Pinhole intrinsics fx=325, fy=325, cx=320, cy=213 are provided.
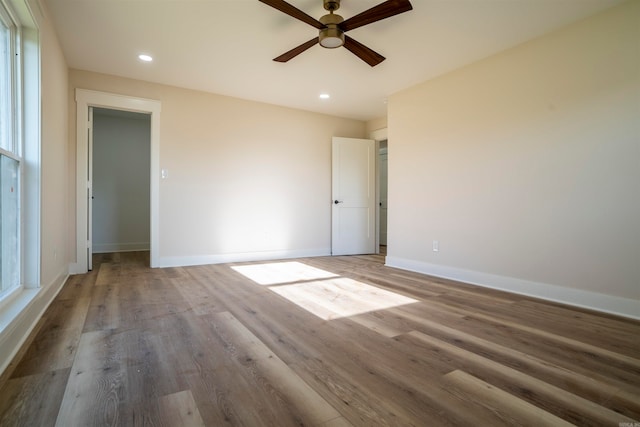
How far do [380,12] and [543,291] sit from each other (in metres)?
2.72

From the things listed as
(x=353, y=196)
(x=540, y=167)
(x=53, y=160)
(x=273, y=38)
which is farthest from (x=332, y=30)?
(x=353, y=196)

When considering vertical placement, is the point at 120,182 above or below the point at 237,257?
above

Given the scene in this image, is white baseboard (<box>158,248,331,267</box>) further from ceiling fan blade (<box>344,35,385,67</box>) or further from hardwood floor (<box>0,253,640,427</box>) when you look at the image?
ceiling fan blade (<box>344,35,385,67</box>)

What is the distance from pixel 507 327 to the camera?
2.21 metres

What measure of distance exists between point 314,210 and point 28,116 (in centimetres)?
379

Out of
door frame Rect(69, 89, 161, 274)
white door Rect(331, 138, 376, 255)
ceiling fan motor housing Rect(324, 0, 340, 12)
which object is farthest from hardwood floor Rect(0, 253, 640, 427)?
white door Rect(331, 138, 376, 255)

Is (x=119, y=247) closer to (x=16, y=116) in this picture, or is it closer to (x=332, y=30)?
(x=16, y=116)

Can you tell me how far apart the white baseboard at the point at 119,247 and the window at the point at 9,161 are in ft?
13.9

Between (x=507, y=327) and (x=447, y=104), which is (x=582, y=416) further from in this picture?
(x=447, y=104)

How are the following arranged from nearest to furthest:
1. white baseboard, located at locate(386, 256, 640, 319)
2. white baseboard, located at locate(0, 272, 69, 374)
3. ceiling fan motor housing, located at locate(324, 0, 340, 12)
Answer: white baseboard, located at locate(0, 272, 69, 374)
ceiling fan motor housing, located at locate(324, 0, 340, 12)
white baseboard, located at locate(386, 256, 640, 319)

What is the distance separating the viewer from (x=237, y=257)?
15.7 ft

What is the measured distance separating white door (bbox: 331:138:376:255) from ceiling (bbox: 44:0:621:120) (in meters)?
1.43

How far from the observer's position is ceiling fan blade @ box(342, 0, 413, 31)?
214 cm

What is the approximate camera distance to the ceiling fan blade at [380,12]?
2141mm
